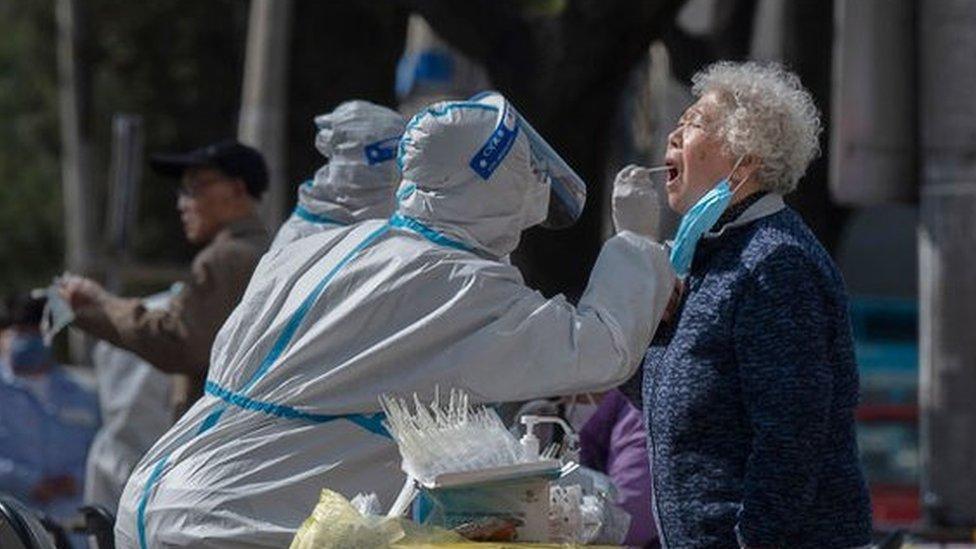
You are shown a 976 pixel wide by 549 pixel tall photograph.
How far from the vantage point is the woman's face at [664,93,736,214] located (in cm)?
555

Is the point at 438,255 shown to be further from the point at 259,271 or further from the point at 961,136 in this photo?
the point at 961,136

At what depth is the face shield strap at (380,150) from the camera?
24.1ft

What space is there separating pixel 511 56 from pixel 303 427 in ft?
22.7

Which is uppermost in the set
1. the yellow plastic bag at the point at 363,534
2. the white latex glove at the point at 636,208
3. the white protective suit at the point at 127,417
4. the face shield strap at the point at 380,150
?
the white latex glove at the point at 636,208

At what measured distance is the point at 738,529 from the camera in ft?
17.1

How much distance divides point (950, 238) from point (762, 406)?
588cm

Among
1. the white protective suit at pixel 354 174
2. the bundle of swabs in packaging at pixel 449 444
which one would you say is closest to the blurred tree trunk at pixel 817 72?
the white protective suit at pixel 354 174

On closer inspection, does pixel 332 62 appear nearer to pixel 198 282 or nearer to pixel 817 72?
pixel 817 72

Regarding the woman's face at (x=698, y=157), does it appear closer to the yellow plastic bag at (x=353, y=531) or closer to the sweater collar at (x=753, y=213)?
the sweater collar at (x=753, y=213)

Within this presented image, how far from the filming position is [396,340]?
5352mm

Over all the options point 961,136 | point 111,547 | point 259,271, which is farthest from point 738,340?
point 961,136

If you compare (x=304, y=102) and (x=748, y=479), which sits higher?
(x=748, y=479)

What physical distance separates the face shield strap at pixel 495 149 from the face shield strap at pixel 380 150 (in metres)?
1.84

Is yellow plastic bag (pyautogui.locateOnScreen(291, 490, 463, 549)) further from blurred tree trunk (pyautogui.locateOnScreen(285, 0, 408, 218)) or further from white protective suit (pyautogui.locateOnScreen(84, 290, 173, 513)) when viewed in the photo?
blurred tree trunk (pyautogui.locateOnScreen(285, 0, 408, 218))
